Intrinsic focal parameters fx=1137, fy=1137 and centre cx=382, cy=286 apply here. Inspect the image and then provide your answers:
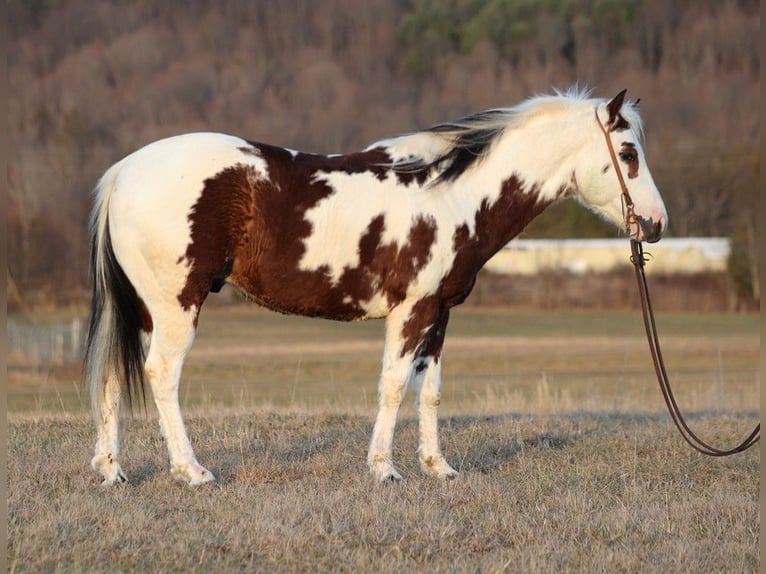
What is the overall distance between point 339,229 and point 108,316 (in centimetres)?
154

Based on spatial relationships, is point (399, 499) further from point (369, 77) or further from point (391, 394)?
point (369, 77)

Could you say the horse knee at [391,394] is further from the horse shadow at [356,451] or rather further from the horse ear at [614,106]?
the horse ear at [614,106]

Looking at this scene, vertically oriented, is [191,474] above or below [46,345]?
above

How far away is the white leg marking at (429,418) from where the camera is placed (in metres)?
7.62

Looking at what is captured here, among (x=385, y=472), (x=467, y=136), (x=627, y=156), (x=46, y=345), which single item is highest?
(x=467, y=136)

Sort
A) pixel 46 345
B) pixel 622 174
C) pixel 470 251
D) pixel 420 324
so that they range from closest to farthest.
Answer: pixel 420 324 < pixel 470 251 < pixel 622 174 < pixel 46 345

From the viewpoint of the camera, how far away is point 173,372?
6.95m

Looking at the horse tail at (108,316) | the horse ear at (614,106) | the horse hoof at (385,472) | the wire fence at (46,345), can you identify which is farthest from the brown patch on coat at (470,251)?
the wire fence at (46,345)

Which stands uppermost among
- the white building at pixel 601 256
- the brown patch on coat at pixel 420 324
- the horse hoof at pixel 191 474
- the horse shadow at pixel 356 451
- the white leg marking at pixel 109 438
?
the brown patch on coat at pixel 420 324

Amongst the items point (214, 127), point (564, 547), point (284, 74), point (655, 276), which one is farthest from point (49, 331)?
point (284, 74)

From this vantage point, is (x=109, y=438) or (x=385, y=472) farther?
(x=385, y=472)

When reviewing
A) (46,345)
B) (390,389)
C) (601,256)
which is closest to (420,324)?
(390,389)

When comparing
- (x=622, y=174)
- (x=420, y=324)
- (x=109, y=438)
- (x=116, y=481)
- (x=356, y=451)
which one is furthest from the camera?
(x=356, y=451)

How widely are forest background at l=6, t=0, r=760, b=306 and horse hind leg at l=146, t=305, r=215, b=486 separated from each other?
42787 mm
